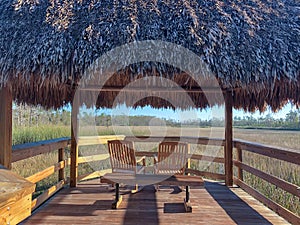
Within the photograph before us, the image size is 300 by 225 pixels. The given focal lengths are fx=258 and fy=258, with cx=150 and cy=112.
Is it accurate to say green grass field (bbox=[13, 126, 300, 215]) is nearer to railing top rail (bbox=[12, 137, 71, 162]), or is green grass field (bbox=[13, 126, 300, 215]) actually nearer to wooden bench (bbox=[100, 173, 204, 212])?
railing top rail (bbox=[12, 137, 71, 162])

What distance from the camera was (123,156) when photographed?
3.84 metres

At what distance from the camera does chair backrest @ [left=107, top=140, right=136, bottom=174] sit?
3.78 metres

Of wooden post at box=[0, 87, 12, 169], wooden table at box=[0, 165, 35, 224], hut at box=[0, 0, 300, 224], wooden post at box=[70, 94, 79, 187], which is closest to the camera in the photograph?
wooden table at box=[0, 165, 35, 224]

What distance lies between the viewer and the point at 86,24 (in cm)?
251

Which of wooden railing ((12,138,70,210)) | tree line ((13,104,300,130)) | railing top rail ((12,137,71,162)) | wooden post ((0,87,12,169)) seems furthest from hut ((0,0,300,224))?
tree line ((13,104,300,130))

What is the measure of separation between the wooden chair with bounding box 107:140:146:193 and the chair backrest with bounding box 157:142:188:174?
312mm

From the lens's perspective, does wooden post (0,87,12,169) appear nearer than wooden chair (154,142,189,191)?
Yes

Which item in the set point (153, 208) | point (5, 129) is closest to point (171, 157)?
point (153, 208)

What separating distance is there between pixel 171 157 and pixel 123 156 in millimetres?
712

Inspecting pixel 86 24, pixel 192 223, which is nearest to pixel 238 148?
pixel 192 223

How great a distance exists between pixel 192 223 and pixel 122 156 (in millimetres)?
1532

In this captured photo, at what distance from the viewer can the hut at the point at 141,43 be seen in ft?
7.75

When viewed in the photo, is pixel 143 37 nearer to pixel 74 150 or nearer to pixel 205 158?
pixel 74 150

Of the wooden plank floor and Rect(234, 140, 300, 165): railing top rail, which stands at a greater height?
Rect(234, 140, 300, 165): railing top rail
